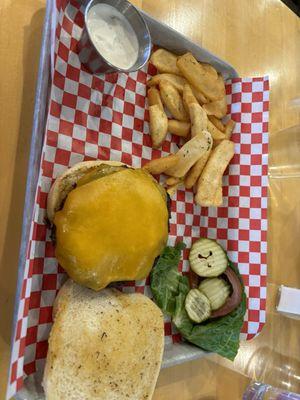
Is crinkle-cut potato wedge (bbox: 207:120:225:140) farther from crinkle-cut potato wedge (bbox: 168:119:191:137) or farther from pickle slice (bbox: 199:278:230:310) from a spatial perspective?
pickle slice (bbox: 199:278:230:310)

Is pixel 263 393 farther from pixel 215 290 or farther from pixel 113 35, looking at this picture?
pixel 113 35

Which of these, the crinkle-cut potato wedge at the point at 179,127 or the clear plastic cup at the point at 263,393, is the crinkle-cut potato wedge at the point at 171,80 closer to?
the crinkle-cut potato wedge at the point at 179,127

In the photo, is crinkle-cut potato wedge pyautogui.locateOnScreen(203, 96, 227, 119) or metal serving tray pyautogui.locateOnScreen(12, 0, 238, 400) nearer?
metal serving tray pyautogui.locateOnScreen(12, 0, 238, 400)

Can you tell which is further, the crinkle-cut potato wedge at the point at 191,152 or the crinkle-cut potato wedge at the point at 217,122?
the crinkle-cut potato wedge at the point at 217,122

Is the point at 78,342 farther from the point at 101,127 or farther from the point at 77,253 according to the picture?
the point at 101,127

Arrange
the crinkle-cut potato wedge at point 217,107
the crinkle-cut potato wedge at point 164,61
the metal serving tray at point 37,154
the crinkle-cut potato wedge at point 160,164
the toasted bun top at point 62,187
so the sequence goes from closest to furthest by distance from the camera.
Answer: the metal serving tray at point 37,154
the toasted bun top at point 62,187
the crinkle-cut potato wedge at point 160,164
the crinkle-cut potato wedge at point 164,61
the crinkle-cut potato wedge at point 217,107

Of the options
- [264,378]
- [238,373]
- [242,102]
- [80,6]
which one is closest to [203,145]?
[242,102]

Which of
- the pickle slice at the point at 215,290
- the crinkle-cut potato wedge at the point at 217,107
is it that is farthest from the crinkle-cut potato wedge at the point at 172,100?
the pickle slice at the point at 215,290

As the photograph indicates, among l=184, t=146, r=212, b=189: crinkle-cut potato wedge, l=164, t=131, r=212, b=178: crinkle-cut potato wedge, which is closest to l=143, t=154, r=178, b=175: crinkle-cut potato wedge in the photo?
l=164, t=131, r=212, b=178: crinkle-cut potato wedge
